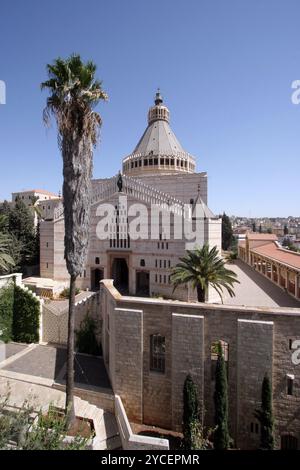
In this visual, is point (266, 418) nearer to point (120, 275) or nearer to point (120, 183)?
point (120, 275)

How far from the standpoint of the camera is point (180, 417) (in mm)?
11445

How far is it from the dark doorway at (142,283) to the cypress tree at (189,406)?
16.6 metres

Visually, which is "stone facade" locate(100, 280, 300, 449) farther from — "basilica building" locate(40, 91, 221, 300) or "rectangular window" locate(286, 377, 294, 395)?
"basilica building" locate(40, 91, 221, 300)

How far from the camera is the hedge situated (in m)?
17.2

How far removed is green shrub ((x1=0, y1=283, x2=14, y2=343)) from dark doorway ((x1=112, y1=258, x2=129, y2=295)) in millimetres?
12607

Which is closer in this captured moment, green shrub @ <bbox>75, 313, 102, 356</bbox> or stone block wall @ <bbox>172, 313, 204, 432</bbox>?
stone block wall @ <bbox>172, 313, 204, 432</bbox>

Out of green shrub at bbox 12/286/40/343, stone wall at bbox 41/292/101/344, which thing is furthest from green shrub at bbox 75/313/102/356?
green shrub at bbox 12/286/40/343

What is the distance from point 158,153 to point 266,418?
116 feet

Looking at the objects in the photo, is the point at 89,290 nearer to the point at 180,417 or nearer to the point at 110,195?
the point at 110,195

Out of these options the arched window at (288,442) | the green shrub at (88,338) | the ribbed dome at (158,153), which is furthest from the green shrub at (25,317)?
the ribbed dome at (158,153)

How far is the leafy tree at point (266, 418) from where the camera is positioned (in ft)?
33.2

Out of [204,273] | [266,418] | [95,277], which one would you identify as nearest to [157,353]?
[266,418]

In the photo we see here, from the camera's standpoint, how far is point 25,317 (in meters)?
17.5
